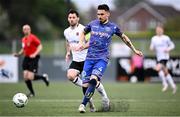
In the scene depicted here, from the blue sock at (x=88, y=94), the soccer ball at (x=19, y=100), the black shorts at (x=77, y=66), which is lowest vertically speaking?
the soccer ball at (x=19, y=100)

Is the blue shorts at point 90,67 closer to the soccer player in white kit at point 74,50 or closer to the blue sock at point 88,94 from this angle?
the blue sock at point 88,94

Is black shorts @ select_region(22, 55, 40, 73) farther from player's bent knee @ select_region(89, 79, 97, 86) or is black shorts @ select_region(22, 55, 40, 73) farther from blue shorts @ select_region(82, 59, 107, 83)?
player's bent knee @ select_region(89, 79, 97, 86)

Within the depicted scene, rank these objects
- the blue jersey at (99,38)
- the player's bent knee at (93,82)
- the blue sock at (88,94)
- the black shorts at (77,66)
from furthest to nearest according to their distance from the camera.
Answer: the black shorts at (77,66) < the blue jersey at (99,38) < the player's bent knee at (93,82) < the blue sock at (88,94)


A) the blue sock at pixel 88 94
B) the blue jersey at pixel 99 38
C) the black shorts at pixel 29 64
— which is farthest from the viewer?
the black shorts at pixel 29 64

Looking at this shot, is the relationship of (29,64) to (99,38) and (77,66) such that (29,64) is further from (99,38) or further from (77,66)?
(99,38)

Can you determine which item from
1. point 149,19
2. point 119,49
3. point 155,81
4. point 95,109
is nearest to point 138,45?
point 119,49

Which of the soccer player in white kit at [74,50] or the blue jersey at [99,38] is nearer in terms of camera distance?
the blue jersey at [99,38]

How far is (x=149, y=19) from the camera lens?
104m

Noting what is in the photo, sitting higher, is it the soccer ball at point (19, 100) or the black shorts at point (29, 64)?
the black shorts at point (29, 64)

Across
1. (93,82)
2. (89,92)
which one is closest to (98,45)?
(93,82)

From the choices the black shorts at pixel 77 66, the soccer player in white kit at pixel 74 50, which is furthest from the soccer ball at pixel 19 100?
the black shorts at pixel 77 66

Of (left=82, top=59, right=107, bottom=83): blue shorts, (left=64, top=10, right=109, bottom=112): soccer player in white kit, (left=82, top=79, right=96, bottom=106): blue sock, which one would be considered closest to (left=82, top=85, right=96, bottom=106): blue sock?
(left=82, top=79, right=96, bottom=106): blue sock

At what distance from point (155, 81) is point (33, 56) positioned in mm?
12983

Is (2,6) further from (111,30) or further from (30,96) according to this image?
(111,30)
